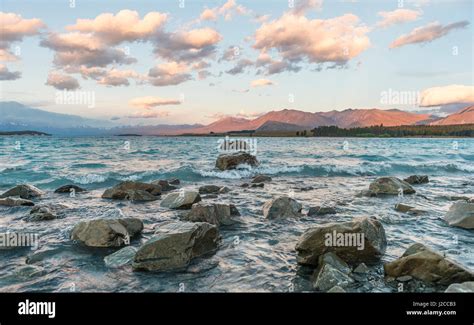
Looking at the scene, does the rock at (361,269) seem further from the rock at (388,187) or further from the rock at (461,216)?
the rock at (388,187)

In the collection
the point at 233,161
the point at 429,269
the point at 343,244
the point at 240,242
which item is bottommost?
the point at 240,242

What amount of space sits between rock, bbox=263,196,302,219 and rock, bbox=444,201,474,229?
17.7ft

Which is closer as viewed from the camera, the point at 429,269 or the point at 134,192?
the point at 429,269

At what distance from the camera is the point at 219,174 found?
26672mm

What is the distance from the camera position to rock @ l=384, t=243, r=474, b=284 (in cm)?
635

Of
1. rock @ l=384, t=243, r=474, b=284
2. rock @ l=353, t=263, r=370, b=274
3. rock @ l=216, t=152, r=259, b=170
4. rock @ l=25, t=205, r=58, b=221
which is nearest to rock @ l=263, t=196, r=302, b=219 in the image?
rock @ l=353, t=263, r=370, b=274

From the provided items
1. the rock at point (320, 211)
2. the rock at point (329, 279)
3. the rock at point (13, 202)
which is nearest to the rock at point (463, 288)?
the rock at point (329, 279)

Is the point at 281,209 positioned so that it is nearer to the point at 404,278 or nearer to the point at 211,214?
the point at 211,214

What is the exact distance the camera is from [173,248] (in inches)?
303

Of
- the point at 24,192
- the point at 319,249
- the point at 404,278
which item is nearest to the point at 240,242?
the point at 319,249

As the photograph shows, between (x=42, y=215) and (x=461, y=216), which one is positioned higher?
(x=461, y=216)

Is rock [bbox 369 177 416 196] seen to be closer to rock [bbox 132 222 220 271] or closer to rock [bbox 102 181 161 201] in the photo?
rock [bbox 102 181 161 201]

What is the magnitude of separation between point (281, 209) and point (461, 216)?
6347mm

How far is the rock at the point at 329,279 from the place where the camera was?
6453 millimetres
